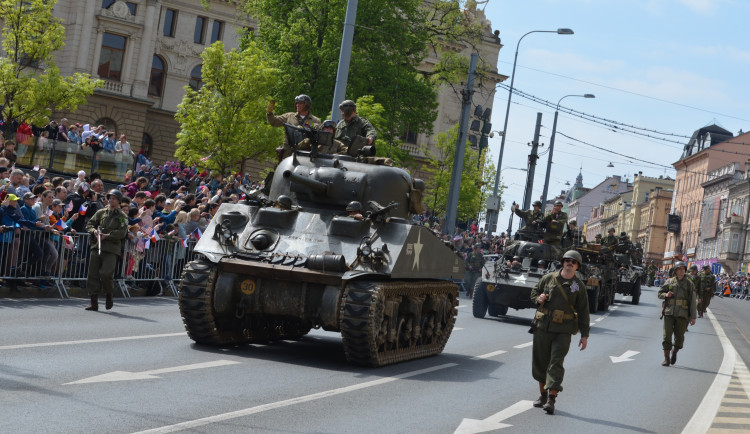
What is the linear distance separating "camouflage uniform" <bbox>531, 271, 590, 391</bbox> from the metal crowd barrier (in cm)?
920

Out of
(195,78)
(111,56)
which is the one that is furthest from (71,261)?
(195,78)

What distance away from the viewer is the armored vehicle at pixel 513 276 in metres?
25.5

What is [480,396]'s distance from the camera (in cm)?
1198

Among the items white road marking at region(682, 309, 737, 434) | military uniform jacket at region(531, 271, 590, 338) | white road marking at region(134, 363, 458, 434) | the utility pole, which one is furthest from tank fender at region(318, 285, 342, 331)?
the utility pole

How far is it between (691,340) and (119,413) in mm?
20177

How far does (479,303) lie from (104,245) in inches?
452

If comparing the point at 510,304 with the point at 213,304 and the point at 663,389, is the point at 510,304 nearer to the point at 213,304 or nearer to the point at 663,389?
the point at 663,389

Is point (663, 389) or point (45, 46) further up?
point (45, 46)

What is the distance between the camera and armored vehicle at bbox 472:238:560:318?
83.5ft

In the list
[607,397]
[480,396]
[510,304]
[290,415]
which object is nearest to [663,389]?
[607,397]

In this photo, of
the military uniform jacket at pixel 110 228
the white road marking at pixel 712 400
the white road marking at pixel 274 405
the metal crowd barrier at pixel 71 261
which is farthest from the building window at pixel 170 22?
the white road marking at pixel 274 405

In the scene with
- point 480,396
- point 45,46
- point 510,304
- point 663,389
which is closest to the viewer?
point 480,396

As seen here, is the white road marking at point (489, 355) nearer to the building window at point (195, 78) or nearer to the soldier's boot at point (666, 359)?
the soldier's boot at point (666, 359)

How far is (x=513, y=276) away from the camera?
25.6 meters
